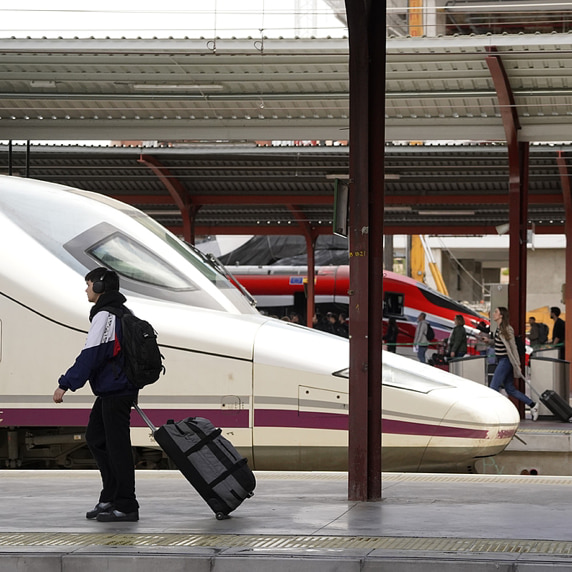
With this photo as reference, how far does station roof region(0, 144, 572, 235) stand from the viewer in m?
20.9

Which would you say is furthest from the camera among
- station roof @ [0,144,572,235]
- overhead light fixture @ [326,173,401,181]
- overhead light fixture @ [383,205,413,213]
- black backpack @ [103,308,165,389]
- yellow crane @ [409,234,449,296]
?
yellow crane @ [409,234,449,296]

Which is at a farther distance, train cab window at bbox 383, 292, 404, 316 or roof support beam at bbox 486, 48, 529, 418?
train cab window at bbox 383, 292, 404, 316

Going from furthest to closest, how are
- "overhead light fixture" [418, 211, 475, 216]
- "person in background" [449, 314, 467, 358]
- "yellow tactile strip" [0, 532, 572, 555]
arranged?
"overhead light fixture" [418, 211, 475, 216] → "person in background" [449, 314, 467, 358] → "yellow tactile strip" [0, 532, 572, 555]

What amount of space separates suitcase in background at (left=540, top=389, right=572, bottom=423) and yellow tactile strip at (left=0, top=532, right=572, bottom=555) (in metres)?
9.91

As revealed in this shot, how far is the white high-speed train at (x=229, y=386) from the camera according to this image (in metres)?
10.1

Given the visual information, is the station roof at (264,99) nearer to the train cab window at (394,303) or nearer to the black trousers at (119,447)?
the black trousers at (119,447)

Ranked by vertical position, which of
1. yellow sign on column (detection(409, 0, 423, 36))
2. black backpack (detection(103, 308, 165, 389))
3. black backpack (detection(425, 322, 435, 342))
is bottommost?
black backpack (detection(425, 322, 435, 342))

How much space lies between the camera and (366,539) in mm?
6500

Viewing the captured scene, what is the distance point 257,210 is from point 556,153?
33.2ft

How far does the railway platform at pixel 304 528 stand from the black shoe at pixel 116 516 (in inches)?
2.5

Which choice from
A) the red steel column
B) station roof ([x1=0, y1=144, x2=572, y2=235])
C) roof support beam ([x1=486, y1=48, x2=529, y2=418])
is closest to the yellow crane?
Answer: station roof ([x1=0, y1=144, x2=572, y2=235])

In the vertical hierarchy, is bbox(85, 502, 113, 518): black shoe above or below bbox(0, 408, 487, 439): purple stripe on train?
below

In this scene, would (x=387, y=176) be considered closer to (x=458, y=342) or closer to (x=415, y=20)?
(x=458, y=342)

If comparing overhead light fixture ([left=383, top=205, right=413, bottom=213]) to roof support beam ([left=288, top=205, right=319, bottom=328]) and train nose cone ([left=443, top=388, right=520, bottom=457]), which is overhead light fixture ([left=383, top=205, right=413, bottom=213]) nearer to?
roof support beam ([left=288, top=205, right=319, bottom=328])
